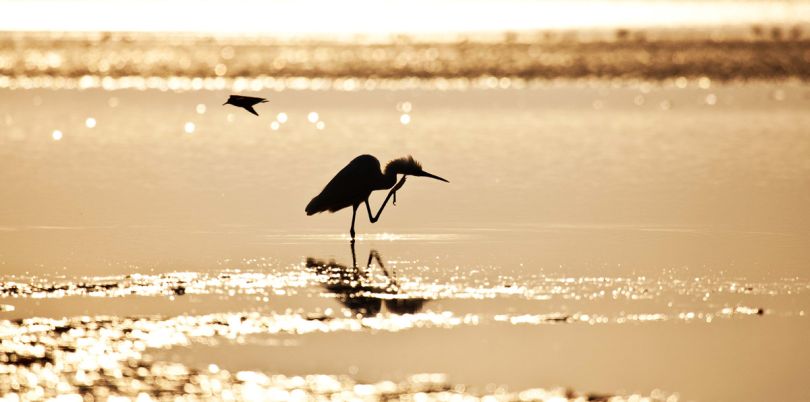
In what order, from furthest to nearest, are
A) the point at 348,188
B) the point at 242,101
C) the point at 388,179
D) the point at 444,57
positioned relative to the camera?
the point at 444,57
the point at 388,179
the point at 348,188
the point at 242,101

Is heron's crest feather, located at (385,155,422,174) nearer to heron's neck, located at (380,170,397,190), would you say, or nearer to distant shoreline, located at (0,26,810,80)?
heron's neck, located at (380,170,397,190)

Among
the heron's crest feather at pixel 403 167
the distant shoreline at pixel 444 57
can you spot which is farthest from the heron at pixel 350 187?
the distant shoreline at pixel 444 57

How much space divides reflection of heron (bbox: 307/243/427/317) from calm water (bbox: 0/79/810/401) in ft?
0.12

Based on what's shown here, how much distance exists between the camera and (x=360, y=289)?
10.0 metres

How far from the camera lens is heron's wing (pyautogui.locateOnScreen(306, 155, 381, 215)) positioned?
12.7 metres

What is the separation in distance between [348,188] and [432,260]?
64.8 inches

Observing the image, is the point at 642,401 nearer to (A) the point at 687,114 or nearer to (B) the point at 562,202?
(B) the point at 562,202

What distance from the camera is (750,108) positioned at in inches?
1141

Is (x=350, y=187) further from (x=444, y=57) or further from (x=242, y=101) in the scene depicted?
(x=444, y=57)

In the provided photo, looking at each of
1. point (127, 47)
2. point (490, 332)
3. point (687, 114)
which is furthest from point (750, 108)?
point (127, 47)

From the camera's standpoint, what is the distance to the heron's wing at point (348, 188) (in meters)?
12.7

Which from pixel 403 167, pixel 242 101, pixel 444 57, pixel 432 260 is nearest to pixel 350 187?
pixel 403 167

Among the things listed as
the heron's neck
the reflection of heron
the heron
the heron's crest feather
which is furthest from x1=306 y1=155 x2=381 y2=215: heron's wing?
the reflection of heron

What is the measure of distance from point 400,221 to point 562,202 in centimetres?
209
